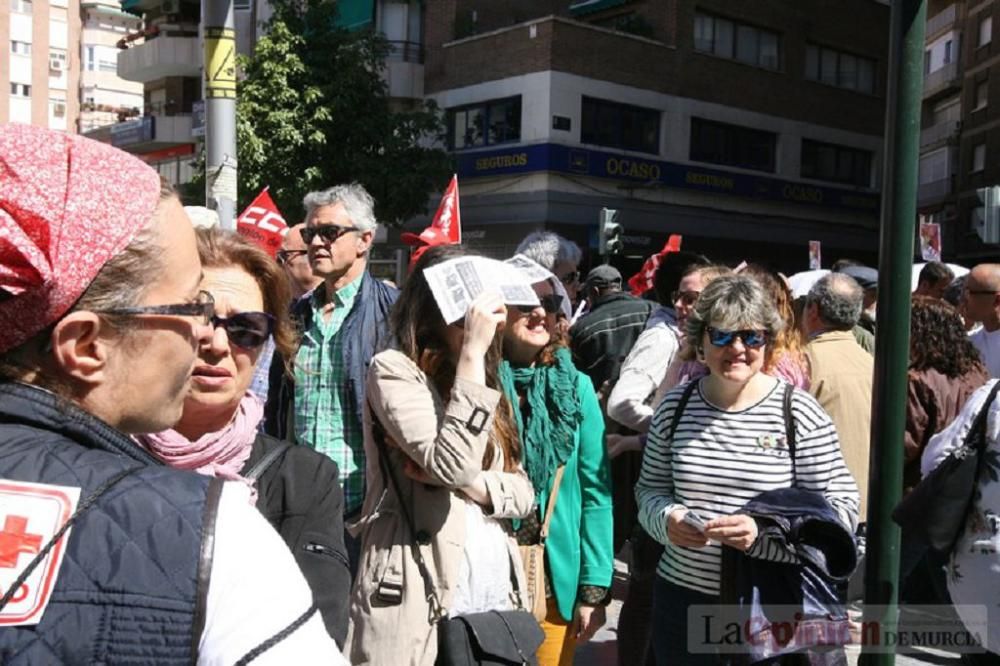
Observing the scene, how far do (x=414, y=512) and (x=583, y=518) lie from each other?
99 cm

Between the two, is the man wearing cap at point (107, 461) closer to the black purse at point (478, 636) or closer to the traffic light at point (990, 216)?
the black purse at point (478, 636)

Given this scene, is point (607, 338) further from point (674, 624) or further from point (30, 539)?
point (30, 539)

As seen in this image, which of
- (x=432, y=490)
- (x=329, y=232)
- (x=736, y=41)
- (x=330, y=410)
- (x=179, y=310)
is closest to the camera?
(x=179, y=310)

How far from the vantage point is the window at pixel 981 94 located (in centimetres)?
3916

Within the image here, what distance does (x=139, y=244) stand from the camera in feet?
3.86

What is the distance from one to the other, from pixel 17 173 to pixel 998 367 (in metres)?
6.06

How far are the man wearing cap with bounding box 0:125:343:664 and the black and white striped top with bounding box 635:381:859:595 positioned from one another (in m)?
2.41

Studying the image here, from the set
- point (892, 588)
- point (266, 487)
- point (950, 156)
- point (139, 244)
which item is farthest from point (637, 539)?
point (950, 156)

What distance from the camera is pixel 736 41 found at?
2975 cm

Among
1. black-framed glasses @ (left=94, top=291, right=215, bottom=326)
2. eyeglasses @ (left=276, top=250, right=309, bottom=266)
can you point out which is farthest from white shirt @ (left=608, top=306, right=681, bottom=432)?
black-framed glasses @ (left=94, top=291, right=215, bottom=326)

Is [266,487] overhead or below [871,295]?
below

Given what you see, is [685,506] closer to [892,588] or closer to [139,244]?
[892,588]

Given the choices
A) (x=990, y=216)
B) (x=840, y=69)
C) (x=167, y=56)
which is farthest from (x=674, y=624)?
(x=167, y=56)

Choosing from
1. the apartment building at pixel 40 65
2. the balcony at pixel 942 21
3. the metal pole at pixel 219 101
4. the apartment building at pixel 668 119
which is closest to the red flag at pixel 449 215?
the metal pole at pixel 219 101
